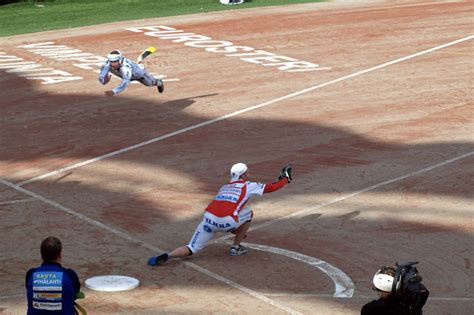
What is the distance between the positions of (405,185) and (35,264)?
27.3 ft

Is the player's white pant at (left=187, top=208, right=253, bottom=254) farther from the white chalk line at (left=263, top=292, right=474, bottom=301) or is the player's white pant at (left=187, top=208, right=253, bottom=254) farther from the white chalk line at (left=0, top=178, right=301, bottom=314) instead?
the white chalk line at (left=263, top=292, right=474, bottom=301)

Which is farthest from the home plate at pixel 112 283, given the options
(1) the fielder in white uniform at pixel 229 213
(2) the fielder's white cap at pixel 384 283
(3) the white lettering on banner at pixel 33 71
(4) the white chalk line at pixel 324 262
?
(3) the white lettering on banner at pixel 33 71

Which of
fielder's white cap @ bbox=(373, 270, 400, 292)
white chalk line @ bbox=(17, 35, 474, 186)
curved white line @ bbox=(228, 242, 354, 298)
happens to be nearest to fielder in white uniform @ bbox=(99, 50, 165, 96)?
white chalk line @ bbox=(17, 35, 474, 186)

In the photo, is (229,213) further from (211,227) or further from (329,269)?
(329,269)

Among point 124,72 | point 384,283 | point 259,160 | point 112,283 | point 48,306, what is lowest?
point 112,283

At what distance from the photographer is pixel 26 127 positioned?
2750cm

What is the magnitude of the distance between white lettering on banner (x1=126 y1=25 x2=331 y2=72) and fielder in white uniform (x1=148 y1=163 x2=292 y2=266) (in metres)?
15.2

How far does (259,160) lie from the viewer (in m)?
24.2

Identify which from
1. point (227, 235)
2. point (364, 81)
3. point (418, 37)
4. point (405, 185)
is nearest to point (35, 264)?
point (227, 235)

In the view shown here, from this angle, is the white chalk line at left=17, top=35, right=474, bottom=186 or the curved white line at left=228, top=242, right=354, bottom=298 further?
the white chalk line at left=17, top=35, right=474, bottom=186

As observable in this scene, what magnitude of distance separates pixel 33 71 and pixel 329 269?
17.8m

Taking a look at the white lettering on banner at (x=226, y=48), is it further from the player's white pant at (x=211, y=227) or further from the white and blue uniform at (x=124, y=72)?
the player's white pant at (x=211, y=227)

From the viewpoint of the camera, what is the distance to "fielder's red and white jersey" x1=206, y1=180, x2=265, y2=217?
57.6ft

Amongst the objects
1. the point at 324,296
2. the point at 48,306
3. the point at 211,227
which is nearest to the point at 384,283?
the point at 48,306
